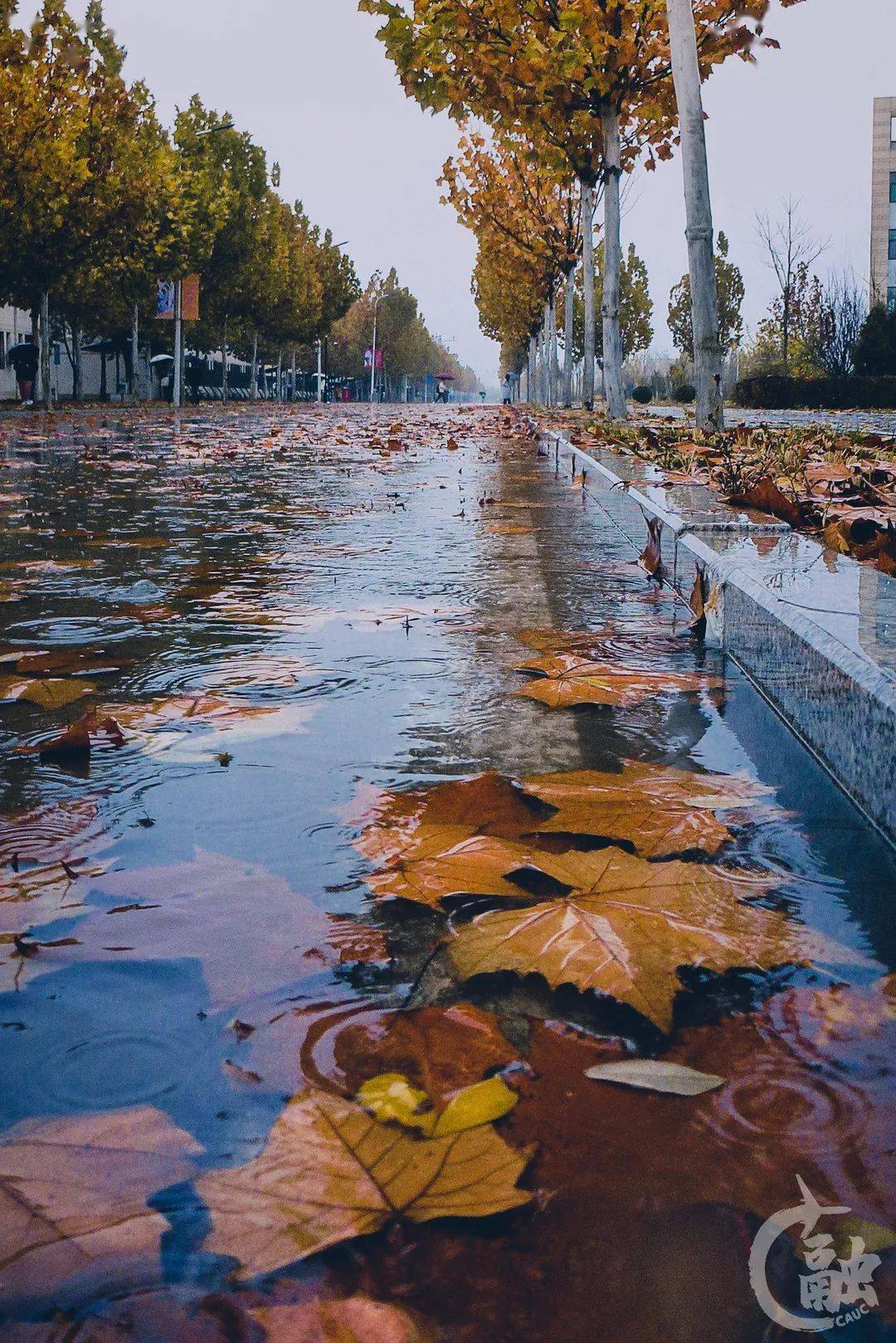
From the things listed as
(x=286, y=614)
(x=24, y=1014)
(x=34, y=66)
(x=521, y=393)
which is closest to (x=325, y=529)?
(x=286, y=614)

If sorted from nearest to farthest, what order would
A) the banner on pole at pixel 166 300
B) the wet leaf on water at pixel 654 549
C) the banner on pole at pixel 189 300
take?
the wet leaf on water at pixel 654 549 < the banner on pole at pixel 166 300 < the banner on pole at pixel 189 300

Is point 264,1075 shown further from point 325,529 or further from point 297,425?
point 297,425

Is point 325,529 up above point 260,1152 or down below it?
above

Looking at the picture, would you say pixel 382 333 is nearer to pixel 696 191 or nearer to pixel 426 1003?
pixel 696 191

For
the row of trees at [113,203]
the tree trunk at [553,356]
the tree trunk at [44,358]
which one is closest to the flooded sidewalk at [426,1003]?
the row of trees at [113,203]

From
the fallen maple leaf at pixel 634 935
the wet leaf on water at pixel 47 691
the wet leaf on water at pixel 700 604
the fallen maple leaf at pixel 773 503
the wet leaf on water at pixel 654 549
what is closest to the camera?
the fallen maple leaf at pixel 634 935

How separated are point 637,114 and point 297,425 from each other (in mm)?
7773

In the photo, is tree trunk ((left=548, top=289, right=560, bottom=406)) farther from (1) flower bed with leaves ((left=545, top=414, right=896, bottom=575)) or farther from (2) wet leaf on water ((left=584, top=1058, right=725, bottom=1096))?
(2) wet leaf on water ((left=584, top=1058, right=725, bottom=1096))

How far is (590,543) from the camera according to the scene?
5.97 metres

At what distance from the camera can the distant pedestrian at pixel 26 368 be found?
Answer: 36.8 m

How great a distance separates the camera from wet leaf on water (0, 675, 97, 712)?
9.04 ft

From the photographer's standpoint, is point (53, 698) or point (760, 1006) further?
point (53, 698)

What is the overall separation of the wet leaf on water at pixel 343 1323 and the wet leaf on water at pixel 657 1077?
0.37m

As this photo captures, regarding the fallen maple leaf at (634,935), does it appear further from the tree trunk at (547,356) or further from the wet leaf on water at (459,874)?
the tree trunk at (547,356)
